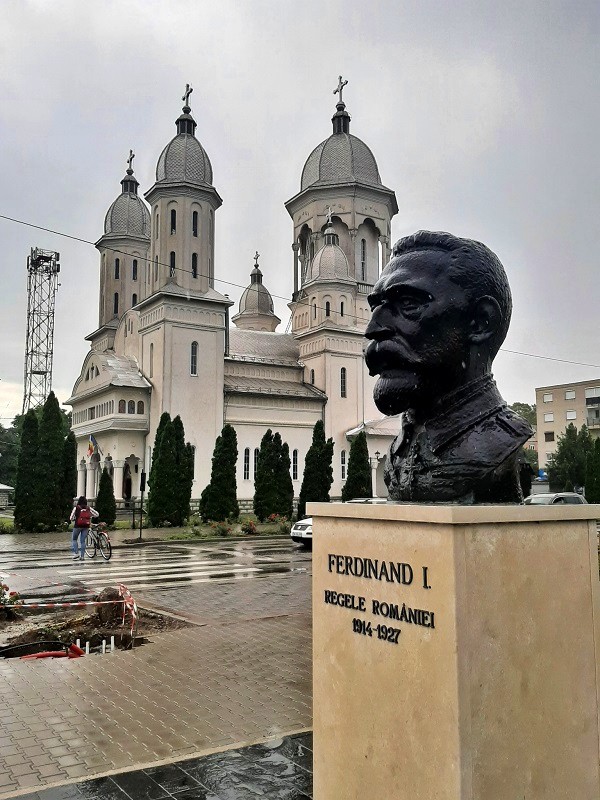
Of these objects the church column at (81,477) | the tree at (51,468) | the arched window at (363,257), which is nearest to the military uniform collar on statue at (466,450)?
the tree at (51,468)

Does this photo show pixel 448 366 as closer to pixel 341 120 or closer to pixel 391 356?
pixel 391 356

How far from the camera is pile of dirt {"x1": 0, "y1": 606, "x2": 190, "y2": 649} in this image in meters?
8.80

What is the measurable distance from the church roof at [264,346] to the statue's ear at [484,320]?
45804 millimetres

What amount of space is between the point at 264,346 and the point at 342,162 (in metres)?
16.7

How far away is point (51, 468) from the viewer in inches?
1129

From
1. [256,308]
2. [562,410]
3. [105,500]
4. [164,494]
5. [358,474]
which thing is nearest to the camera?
[105,500]

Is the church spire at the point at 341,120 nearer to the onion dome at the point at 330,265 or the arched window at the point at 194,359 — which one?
the onion dome at the point at 330,265

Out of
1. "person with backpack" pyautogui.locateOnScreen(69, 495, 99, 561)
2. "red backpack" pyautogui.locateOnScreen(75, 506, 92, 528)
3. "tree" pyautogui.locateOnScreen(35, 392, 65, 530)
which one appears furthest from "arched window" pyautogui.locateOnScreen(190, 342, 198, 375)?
"red backpack" pyautogui.locateOnScreen(75, 506, 92, 528)

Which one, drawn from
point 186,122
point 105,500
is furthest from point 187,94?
point 105,500

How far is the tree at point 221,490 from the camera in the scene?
3189cm

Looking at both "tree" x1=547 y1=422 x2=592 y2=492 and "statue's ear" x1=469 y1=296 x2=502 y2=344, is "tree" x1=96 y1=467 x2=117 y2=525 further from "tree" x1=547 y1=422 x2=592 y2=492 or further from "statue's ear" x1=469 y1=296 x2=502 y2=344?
"tree" x1=547 y1=422 x2=592 y2=492

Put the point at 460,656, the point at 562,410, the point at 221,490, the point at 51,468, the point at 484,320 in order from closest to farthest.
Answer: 1. the point at 460,656
2. the point at 484,320
3. the point at 51,468
4. the point at 221,490
5. the point at 562,410

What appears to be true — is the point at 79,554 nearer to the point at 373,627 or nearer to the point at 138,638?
the point at 138,638

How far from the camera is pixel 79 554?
1947 centimetres
